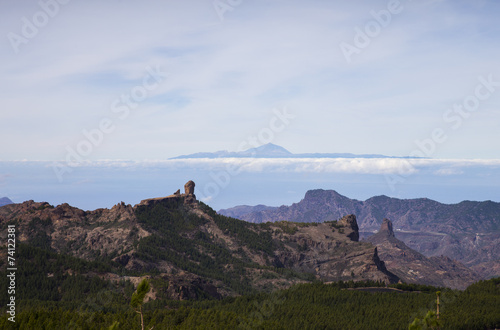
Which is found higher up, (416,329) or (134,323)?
(416,329)

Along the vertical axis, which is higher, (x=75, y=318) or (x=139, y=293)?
(x=139, y=293)

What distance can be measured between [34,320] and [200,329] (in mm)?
60041

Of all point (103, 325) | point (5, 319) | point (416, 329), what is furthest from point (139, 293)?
point (103, 325)

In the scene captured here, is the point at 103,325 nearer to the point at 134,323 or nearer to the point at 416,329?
the point at 134,323

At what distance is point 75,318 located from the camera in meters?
190

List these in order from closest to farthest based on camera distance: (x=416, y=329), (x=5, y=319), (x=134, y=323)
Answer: (x=416, y=329), (x=5, y=319), (x=134, y=323)

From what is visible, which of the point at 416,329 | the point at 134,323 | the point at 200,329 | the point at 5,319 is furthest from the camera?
the point at 200,329

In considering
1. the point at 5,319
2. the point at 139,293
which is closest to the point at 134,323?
the point at 5,319

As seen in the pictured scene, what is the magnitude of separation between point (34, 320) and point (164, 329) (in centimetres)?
4686

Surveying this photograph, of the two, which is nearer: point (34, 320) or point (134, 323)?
point (34, 320)

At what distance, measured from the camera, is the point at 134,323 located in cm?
18525

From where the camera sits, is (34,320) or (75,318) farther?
(75,318)

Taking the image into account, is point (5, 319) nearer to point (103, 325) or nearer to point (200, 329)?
point (103, 325)

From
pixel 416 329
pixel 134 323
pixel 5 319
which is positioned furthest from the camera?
pixel 134 323
